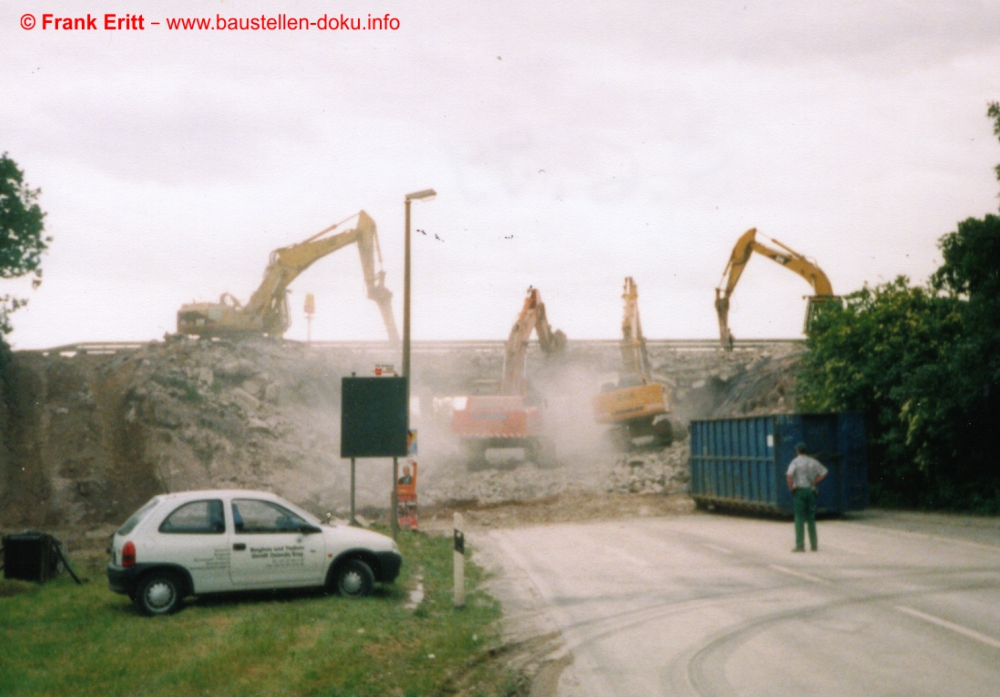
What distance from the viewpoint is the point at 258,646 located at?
372 inches

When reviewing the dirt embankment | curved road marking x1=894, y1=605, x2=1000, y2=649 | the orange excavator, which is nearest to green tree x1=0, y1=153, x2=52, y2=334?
the dirt embankment

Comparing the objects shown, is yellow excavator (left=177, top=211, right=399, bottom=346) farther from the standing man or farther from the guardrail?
the standing man

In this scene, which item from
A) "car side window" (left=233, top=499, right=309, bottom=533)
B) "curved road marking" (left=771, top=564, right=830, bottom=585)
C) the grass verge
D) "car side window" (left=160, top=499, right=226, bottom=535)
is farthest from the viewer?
"curved road marking" (left=771, top=564, right=830, bottom=585)

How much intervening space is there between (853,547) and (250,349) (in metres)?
31.9

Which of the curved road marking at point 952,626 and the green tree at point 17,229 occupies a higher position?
the green tree at point 17,229

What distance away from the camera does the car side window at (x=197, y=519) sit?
1240cm

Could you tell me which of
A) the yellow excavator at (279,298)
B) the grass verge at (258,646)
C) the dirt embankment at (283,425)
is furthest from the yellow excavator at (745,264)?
the grass verge at (258,646)

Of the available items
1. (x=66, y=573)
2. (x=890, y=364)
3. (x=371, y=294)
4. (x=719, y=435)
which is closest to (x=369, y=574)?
(x=66, y=573)

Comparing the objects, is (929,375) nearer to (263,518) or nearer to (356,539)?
(356,539)

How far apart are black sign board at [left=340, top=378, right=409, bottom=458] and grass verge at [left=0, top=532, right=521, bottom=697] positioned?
14.0 feet

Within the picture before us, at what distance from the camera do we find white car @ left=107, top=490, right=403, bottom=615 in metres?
12.1

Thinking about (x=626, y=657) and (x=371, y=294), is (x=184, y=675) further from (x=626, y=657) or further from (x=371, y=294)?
(x=371, y=294)

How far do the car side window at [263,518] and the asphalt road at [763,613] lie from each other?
3121 mm

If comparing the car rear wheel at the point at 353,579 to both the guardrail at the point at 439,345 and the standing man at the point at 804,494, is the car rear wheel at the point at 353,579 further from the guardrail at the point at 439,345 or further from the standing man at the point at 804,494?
the guardrail at the point at 439,345
